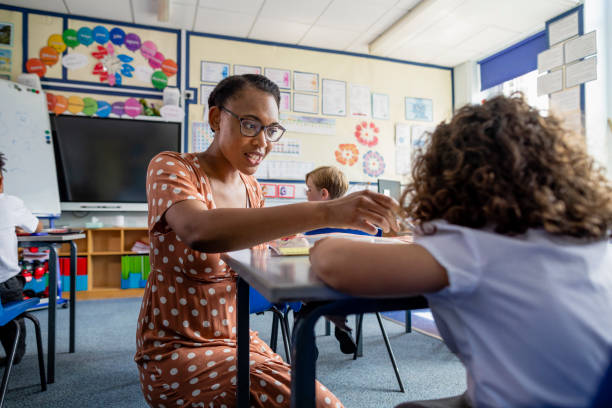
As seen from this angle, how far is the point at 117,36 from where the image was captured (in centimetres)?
394

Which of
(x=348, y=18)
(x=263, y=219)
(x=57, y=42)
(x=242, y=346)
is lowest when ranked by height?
(x=242, y=346)

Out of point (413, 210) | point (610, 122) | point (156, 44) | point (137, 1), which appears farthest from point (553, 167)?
point (156, 44)

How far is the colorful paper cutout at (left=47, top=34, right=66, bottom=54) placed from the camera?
3.78 m

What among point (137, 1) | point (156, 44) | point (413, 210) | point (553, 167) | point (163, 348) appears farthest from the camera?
point (156, 44)

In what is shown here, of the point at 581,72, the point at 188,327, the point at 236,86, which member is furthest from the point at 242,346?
the point at 581,72

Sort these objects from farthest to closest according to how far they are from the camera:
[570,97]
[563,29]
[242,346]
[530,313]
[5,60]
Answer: [5,60]
[563,29]
[570,97]
[242,346]
[530,313]

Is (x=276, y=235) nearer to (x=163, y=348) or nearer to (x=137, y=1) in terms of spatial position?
(x=163, y=348)

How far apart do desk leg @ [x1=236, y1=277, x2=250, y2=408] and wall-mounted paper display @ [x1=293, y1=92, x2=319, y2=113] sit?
12.3ft

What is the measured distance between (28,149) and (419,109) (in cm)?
419

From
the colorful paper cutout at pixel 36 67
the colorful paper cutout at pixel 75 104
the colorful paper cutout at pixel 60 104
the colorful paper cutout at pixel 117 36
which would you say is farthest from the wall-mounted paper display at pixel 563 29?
the colorful paper cutout at pixel 36 67

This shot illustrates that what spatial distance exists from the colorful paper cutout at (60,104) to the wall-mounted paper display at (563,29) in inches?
181

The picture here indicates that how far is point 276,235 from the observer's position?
0.75 metres

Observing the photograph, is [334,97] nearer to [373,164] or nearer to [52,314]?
[373,164]

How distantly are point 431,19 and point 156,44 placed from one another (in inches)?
108
